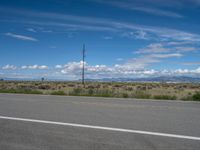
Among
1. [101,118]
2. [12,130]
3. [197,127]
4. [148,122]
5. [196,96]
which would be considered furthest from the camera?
[196,96]

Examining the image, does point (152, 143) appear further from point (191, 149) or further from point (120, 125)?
point (120, 125)

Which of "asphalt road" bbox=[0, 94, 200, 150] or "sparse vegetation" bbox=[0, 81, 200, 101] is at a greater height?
"sparse vegetation" bbox=[0, 81, 200, 101]

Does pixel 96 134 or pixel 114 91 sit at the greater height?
pixel 114 91

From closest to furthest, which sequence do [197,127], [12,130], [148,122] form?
1. [12,130]
2. [197,127]
3. [148,122]

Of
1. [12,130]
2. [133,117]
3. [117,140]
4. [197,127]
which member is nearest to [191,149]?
[117,140]

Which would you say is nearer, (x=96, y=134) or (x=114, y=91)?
(x=96, y=134)

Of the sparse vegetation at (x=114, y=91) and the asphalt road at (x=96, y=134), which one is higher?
the sparse vegetation at (x=114, y=91)

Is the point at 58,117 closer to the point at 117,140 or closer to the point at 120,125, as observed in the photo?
the point at 120,125

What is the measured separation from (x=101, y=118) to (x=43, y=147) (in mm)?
3852

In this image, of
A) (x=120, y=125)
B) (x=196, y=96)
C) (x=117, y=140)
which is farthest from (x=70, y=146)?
(x=196, y=96)

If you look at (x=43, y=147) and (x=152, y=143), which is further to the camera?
(x=152, y=143)

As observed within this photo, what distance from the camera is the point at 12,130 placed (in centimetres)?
722

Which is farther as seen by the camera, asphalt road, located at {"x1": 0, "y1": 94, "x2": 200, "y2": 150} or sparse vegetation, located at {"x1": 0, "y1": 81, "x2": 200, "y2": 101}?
sparse vegetation, located at {"x1": 0, "y1": 81, "x2": 200, "y2": 101}

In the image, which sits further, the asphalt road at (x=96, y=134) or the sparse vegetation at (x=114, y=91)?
the sparse vegetation at (x=114, y=91)
